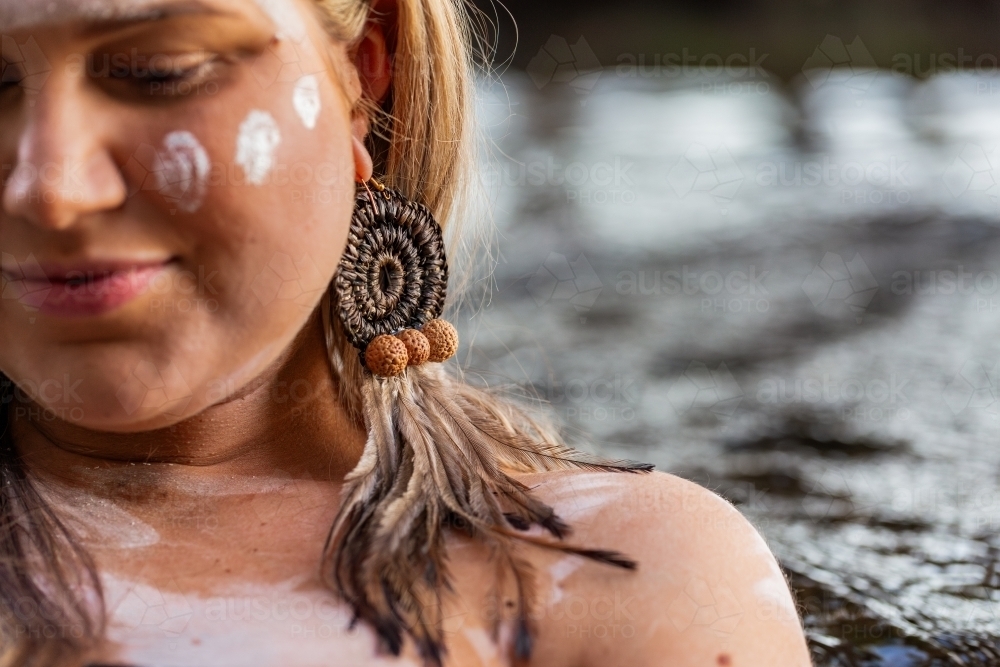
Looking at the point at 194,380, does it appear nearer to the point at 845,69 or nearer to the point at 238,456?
the point at 238,456

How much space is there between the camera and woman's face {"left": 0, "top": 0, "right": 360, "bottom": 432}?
1197 mm

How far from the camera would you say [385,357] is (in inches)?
60.4

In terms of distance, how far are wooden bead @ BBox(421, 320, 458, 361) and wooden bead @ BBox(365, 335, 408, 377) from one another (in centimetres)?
6

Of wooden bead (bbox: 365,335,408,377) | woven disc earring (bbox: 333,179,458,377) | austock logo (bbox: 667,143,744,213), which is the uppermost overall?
woven disc earring (bbox: 333,179,458,377)

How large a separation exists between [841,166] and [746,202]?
3.67 ft

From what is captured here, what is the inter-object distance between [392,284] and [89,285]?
0.44 m

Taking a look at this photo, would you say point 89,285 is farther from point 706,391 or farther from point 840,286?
point 840,286

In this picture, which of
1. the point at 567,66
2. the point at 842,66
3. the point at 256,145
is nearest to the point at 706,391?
the point at 256,145

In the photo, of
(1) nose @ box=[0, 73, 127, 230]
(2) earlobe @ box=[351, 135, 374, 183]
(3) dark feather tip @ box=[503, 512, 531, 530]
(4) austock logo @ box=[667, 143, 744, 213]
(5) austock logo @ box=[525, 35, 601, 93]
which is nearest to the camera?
(1) nose @ box=[0, 73, 127, 230]

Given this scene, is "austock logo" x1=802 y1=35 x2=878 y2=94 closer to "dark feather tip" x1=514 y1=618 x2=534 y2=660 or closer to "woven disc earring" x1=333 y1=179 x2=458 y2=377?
"woven disc earring" x1=333 y1=179 x2=458 y2=377

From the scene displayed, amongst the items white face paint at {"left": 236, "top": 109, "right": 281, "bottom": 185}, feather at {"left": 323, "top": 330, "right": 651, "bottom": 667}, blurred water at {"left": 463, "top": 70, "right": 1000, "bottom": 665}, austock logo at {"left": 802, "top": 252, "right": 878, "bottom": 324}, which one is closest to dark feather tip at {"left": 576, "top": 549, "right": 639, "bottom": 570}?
feather at {"left": 323, "top": 330, "right": 651, "bottom": 667}

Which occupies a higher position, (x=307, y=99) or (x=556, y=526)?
(x=307, y=99)

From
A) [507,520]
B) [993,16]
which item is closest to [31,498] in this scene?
[507,520]

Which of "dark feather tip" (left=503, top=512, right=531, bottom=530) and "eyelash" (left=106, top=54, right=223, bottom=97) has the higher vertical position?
"eyelash" (left=106, top=54, right=223, bottom=97)
